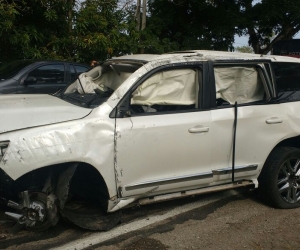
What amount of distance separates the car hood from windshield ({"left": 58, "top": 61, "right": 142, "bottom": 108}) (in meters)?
0.21

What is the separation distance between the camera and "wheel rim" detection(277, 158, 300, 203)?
17.7ft

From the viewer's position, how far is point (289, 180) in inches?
215

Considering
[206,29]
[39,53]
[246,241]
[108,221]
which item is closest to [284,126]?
[246,241]

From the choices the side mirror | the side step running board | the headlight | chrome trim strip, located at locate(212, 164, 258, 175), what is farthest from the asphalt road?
the side mirror

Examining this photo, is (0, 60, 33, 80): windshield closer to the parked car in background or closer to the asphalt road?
the parked car in background

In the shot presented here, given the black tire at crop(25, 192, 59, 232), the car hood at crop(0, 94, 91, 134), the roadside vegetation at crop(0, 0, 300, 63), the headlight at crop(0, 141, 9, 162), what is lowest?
the black tire at crop(25, 192, 59, 232)

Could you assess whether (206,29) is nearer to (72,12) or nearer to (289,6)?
(289,6)

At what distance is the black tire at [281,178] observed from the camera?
5293mm

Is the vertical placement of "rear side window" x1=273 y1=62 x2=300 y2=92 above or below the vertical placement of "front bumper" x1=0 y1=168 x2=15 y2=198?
above

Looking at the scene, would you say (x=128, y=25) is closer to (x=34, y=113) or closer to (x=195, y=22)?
(x=195, y=22)

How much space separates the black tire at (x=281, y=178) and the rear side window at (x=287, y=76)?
0.75 metres

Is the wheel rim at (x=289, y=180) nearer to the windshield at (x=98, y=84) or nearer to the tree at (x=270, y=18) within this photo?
the windshield at (x=98, y=84)

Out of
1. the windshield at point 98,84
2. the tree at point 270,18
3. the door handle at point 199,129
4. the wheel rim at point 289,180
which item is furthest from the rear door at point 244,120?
the tree at point 270,18

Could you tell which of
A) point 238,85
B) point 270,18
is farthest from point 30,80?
point 270,18
